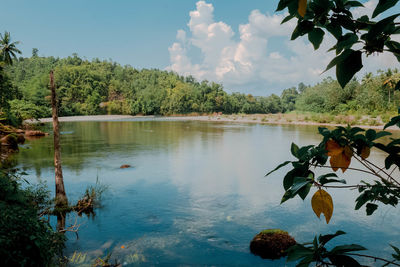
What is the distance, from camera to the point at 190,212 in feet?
29.8

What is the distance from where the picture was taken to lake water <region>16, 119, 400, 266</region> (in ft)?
22.0

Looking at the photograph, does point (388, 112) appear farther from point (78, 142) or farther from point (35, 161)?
point (35, 161)

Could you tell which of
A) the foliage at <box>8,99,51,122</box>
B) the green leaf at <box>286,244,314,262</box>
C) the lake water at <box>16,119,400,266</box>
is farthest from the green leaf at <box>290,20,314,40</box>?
the foliage at <box>8,99,51,122</box>

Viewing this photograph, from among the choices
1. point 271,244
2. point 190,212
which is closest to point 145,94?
point 190,212

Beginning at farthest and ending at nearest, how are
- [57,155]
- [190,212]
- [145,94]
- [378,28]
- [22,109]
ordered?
1. [145,94]
2. [22,109]
3. [190,212]
4. [57,155]
5. [378,28]

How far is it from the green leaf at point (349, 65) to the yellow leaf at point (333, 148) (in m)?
0.34

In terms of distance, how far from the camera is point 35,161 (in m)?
15.7

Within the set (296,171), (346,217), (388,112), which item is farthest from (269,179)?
(388,112)

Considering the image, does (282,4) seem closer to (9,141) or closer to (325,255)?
(325,255)

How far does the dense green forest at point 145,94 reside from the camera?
41938 millimetres

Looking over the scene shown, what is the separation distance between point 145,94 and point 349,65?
69.1 metres

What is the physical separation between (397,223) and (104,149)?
16.9 m

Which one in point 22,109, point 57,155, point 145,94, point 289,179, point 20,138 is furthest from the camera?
point 145,94

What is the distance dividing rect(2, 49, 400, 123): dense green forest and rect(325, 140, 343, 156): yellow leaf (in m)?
39.4
